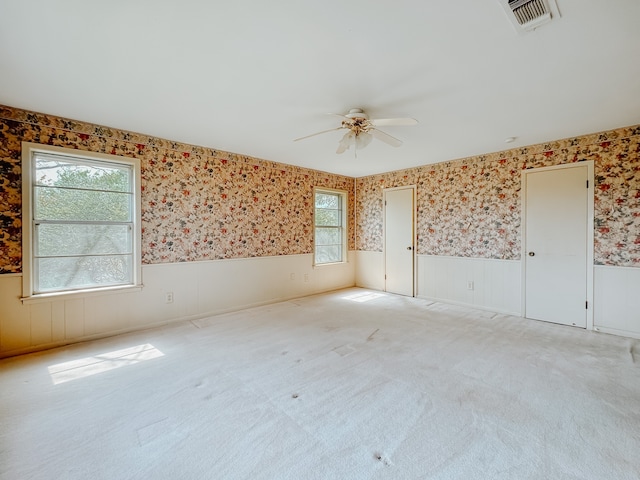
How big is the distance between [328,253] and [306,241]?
2.34 ft

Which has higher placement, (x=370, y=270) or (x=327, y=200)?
(x=327, y=200)

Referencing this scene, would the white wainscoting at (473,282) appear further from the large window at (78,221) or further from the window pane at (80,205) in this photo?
the window pane at (80,205)

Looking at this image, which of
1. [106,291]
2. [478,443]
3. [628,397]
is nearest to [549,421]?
[478,443]

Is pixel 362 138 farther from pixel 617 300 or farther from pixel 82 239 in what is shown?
pixel 617 300

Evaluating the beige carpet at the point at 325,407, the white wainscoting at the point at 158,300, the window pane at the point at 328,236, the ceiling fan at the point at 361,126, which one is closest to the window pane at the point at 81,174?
the white wainscoting at the point at 158,300

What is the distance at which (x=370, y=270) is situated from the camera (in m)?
6.09

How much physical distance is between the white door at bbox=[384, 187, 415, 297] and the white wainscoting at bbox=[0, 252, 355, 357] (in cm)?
136

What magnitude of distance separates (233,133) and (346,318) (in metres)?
2.77

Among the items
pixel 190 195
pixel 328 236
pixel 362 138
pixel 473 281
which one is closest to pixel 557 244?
pixel 473 281

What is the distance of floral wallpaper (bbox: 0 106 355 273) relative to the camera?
2.85 metres

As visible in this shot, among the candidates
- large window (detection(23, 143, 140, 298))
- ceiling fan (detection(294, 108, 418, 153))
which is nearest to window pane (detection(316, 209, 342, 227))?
ceiling fan (detection(294, 108, 418, 153))

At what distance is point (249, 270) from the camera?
4578 mm

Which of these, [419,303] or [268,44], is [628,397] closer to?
[419,303]

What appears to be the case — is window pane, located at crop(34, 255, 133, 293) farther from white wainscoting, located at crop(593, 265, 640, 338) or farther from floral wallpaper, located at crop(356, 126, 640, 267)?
white wainscoting, located at crop(593, 265, 640, 338)
